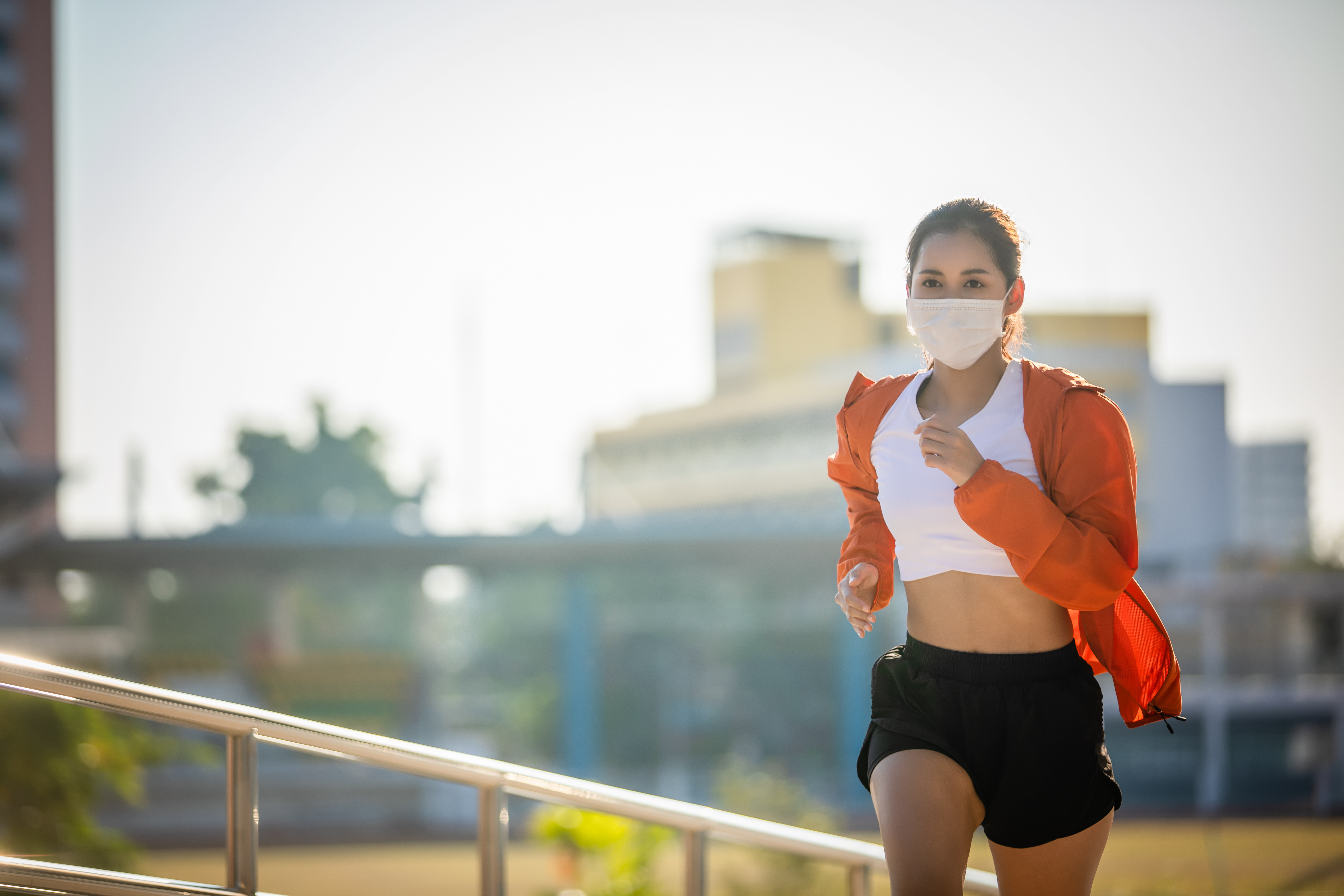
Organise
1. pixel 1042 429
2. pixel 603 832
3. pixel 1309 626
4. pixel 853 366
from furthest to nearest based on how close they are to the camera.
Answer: pixel 853 366 → pixel 1309 626 → pixel 603 832 → pixel 1042 429

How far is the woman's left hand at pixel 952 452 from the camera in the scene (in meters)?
2.34

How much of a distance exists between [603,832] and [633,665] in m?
23.1

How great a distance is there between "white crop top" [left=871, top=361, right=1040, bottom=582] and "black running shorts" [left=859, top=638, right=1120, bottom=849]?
179mm

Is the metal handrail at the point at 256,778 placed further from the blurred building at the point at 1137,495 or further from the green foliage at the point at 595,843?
the green foliage at the point at 595,843

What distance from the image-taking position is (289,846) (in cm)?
2222

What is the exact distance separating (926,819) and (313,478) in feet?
193

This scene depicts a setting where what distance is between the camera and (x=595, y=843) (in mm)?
11930

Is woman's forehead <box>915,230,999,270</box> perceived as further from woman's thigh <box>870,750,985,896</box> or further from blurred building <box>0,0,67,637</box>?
blurred building <box>0,0,67,637</box>

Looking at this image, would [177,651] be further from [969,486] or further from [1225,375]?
[969,486]

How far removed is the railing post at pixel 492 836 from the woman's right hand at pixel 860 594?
0.81m

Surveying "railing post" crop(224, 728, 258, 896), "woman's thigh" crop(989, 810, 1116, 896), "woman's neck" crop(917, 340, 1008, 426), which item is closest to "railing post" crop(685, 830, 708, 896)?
"woman's thigh" crop(989, 810, 1116, 896)

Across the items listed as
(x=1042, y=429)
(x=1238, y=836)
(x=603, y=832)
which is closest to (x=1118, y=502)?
(x=1042, y=429)

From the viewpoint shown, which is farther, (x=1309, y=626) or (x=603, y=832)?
(x=1309, y=626)

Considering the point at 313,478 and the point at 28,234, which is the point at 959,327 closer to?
→ the point at 28,234
